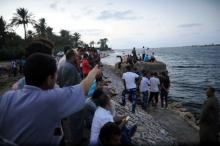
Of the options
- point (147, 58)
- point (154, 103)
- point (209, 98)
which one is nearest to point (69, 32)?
point (147, 58)

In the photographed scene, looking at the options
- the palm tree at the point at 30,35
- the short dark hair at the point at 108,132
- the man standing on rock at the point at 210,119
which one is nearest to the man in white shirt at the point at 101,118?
the short dark hair at the point at 108,132

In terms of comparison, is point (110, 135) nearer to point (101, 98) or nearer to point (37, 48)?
point (101, 98)

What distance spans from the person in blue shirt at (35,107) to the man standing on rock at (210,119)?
7.16m

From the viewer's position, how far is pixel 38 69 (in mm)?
2244

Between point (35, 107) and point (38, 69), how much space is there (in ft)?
1.08

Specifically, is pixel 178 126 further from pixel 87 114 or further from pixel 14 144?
pixel 14 144

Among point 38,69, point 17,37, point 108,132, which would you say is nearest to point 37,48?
point 38,69

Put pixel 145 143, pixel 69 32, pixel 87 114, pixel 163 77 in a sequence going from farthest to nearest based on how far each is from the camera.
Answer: pixel 69 32 → pixel 163 77 → pixel 145 143 → pixel 87 114

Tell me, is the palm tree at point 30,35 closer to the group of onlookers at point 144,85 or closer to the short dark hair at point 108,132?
the group of onlookers at point 144,85

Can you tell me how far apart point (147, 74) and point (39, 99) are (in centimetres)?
1217

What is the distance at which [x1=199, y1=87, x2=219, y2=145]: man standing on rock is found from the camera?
8539mm

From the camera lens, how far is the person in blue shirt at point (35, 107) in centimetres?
210

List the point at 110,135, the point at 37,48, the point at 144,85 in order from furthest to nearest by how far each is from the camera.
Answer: the point at 144,85 < the point at 110,135 < the point at 37,48

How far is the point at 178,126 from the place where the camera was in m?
13.3
